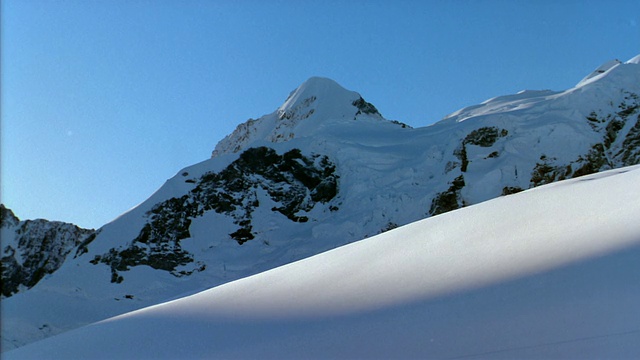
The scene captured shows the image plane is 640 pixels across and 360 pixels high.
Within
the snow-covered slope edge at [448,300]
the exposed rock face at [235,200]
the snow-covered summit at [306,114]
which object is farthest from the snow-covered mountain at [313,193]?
the snow-covered slope edge at [448,300]

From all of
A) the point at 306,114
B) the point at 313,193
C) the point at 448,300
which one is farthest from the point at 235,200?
the point at 448,300

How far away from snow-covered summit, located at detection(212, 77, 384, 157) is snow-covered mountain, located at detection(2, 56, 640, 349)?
11.9m

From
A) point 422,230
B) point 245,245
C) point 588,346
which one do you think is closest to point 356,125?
point 245,245

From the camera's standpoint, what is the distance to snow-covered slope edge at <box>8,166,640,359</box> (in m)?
4.25

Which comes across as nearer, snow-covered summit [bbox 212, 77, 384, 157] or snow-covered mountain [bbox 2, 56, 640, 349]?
snow-covered mountain [bbox 2, 56, 640, 349]

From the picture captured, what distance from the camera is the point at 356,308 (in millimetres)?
5734

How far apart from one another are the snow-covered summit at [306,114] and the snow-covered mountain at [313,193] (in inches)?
469

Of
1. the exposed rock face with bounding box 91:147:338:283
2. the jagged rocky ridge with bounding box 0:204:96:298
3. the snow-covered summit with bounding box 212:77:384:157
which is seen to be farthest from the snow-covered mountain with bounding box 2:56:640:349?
the snow-covered summit with bounding box 212:77:384:157

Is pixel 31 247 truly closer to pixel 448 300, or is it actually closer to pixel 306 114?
pixel 306 114

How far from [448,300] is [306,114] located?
65518mm

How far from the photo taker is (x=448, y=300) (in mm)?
5219

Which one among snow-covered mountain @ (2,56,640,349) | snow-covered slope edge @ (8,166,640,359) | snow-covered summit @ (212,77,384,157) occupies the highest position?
snow-covered summit @ (212,77,384,157)

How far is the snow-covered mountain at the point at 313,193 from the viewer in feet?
127

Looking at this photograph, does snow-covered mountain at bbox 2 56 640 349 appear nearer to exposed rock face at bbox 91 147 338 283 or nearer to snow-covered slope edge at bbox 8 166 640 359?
exposed rock face at bbox 91 147 338 283
